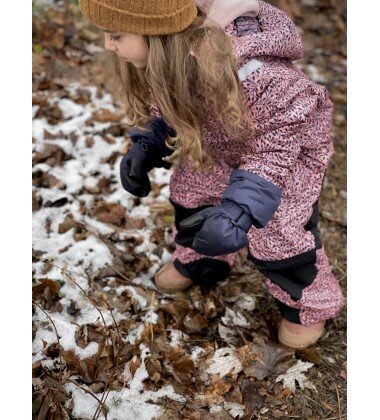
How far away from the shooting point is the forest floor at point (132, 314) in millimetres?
2316

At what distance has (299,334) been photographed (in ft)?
8.64

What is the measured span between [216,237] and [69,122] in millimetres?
2420

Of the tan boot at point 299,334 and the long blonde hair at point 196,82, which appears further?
the tan boot at point 299,334

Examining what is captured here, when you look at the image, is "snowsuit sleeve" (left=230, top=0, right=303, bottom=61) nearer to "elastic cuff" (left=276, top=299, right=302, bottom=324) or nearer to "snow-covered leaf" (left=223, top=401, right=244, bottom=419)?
"elastic cuff" (left=276, top=299, right=302, bottom=324)

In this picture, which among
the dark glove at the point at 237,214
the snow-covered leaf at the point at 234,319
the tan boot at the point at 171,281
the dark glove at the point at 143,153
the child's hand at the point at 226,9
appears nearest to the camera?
the dark glove at the point at 237,214

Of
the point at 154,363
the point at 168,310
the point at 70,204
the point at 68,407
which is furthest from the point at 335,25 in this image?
the point at 68,407

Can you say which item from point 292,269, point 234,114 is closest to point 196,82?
point 234,114

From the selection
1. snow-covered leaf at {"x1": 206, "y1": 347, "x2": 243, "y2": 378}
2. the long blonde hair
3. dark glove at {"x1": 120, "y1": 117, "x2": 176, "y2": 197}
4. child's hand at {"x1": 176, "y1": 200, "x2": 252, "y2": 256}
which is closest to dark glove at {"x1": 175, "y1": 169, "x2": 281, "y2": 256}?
child's hand at {"x1": 176, "y1": 200, "x2": 252, "y2": 256}

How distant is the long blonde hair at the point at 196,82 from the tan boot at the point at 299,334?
1083mm

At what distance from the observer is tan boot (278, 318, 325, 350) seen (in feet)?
8.64

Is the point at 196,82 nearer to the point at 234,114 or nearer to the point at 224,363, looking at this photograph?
the point at 234,114

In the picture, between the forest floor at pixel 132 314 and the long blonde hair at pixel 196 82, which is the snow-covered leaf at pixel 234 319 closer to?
the forest floor at pixel 132 314

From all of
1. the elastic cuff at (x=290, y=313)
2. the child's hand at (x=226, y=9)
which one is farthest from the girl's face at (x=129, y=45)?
the elastic cuff at (x=290, y=313)

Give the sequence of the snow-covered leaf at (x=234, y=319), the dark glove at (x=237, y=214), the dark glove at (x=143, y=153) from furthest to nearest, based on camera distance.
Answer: the snow-covered leaf at (x=234, y=319) → the dark glove at (x=143, y=153) → the dark glove at (x=237, y=214)
